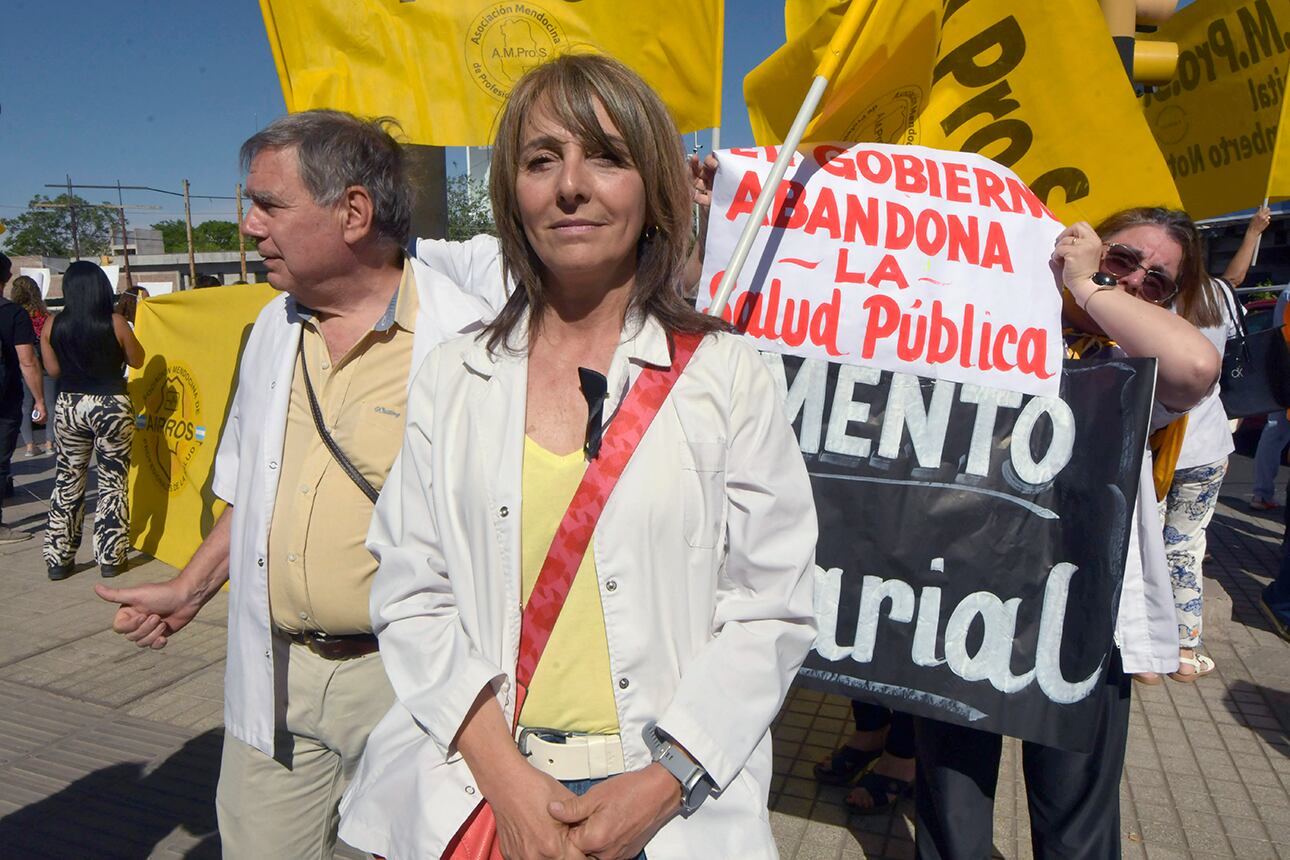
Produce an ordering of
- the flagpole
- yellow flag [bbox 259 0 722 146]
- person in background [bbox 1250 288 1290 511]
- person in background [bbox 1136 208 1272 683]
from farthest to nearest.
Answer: person in background [bbox 1250 288 1290 511] → person in background [bbox 1136 208 1272 683] → yellow flag [bbox 259 0 722 146] → the flagpole

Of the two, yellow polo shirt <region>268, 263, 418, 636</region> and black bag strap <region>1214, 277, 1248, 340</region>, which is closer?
yellow polo shirt <region>268, 263, 418, 636</region>

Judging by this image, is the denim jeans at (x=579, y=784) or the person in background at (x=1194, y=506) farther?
the person in background at (x=1194, y=506)

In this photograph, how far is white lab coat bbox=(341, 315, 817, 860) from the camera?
1469 millimetres

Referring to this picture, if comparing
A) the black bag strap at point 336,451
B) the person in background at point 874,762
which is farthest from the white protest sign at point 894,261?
the person in background at point 874,762

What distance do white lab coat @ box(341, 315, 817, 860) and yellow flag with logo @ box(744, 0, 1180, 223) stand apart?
1.47 metres

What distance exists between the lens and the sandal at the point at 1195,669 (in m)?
4.85

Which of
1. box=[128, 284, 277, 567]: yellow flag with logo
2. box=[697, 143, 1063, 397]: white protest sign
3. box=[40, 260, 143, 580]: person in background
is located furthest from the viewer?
box=[40, 260, 143, 580]: person in background

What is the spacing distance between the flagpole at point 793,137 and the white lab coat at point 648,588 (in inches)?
25.9

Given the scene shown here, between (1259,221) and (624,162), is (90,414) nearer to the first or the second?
(624,162)

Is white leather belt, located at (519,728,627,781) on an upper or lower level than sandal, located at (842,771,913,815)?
upper

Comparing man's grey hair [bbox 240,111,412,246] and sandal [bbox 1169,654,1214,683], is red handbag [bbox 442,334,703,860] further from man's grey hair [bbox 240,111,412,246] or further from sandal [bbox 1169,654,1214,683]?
sandal [bbox 1169,654,1214,683]

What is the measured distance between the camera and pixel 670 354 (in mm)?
1576

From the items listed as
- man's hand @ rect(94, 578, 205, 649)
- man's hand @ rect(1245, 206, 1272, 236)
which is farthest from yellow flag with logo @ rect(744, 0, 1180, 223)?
man's hand @ rect(1245, 206, 1272, 236)

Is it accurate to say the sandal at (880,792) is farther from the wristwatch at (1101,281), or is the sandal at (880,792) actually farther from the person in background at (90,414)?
the person in background at (90,414)
